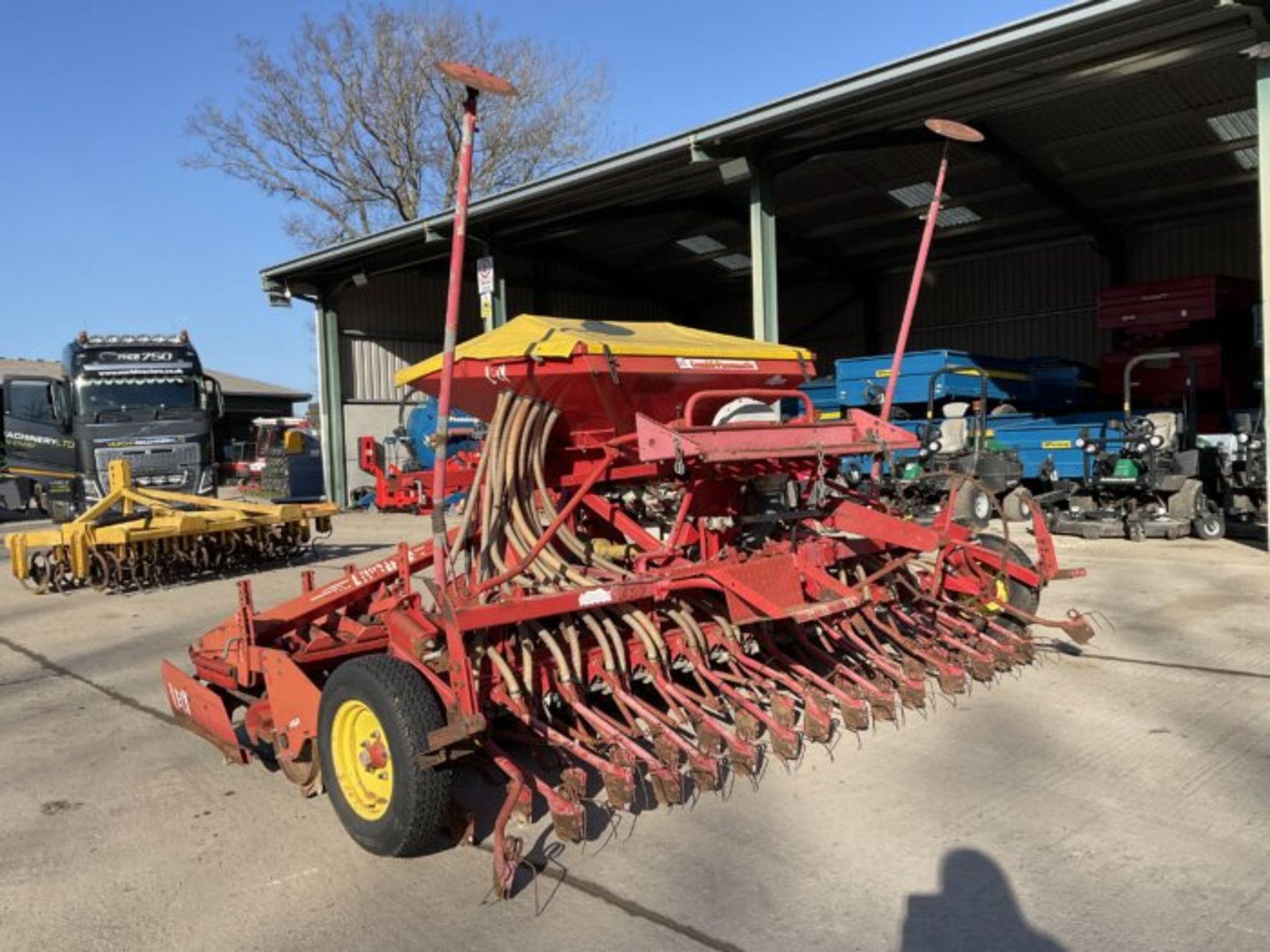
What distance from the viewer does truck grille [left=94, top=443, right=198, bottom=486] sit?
1300 cm

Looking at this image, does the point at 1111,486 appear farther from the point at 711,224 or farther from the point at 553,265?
the point at 553,265

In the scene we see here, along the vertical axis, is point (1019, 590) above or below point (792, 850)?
above

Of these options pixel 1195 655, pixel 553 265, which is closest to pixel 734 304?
pixel 553 265

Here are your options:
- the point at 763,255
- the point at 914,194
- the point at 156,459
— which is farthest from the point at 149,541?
the point at 914,194

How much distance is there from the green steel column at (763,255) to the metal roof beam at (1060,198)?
345cm

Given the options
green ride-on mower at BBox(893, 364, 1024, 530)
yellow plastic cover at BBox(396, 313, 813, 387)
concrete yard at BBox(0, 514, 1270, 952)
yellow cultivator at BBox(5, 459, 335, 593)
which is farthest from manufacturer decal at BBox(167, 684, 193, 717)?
green ride-on mower at BBox(893, 364, 1024, 530)

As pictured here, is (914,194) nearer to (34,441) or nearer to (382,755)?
(34,441)

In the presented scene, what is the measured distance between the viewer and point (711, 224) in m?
Result: 19.1

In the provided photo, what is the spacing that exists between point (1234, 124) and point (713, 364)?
491 inches

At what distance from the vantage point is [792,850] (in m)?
3.21

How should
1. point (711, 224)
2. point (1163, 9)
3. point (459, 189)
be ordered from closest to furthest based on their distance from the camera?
point (459, 189)
point (1163, 9)
point (711, 224)

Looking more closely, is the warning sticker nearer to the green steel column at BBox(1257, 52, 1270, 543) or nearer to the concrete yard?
the concrete yard

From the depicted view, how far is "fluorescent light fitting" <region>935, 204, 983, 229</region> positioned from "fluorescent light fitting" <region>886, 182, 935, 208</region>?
1.97 ft

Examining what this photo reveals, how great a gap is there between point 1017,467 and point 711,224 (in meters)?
9.18
